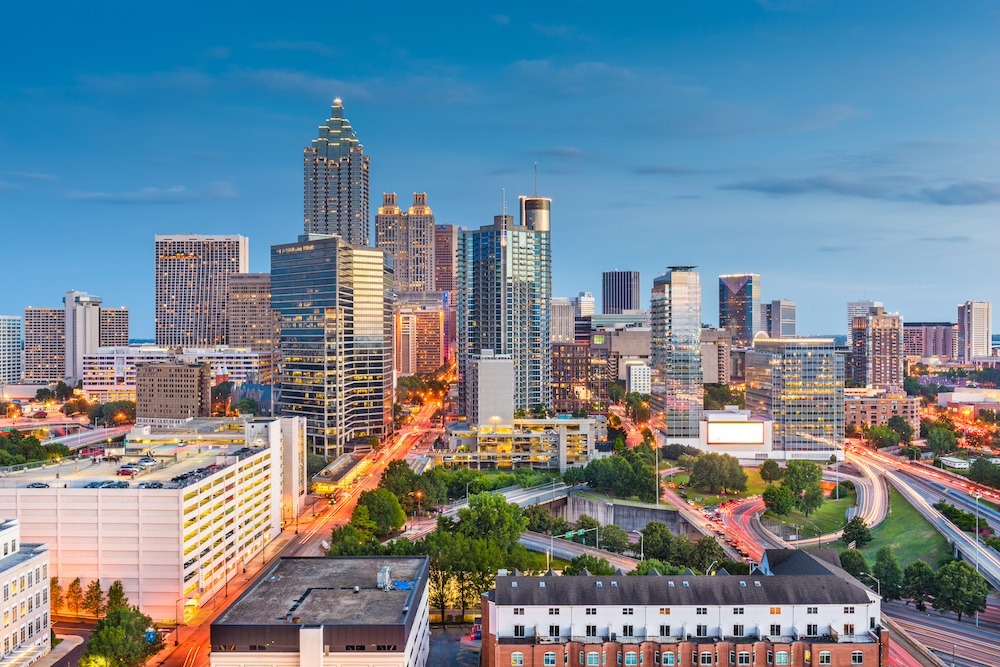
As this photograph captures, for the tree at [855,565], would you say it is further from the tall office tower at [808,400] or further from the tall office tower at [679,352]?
the tall office tower at [679,352]

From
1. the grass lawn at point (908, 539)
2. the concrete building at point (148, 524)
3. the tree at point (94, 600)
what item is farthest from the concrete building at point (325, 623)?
the grass lawn at point (908, 539)

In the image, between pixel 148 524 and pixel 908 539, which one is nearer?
pixel 148 524

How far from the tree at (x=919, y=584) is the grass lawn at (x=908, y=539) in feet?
45.1

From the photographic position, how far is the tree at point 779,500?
399ft

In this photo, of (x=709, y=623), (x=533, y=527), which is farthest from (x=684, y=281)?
(x=709, y=623)

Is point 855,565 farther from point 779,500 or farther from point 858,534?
point 779,500

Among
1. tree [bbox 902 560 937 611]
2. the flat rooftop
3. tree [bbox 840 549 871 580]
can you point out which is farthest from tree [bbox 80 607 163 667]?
tree [bbox 902 560 937 611]

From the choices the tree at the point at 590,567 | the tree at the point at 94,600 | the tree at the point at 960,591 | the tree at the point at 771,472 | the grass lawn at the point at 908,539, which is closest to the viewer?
the tree at the point at 94,600

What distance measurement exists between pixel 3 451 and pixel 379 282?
77502mm

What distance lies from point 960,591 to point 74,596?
264ft

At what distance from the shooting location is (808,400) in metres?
172

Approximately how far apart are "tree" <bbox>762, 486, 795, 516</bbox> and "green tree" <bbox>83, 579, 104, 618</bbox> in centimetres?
9130

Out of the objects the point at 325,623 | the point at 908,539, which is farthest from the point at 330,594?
the point at 908,539

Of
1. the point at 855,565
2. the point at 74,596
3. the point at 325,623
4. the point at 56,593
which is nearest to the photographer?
the point at 325,623
